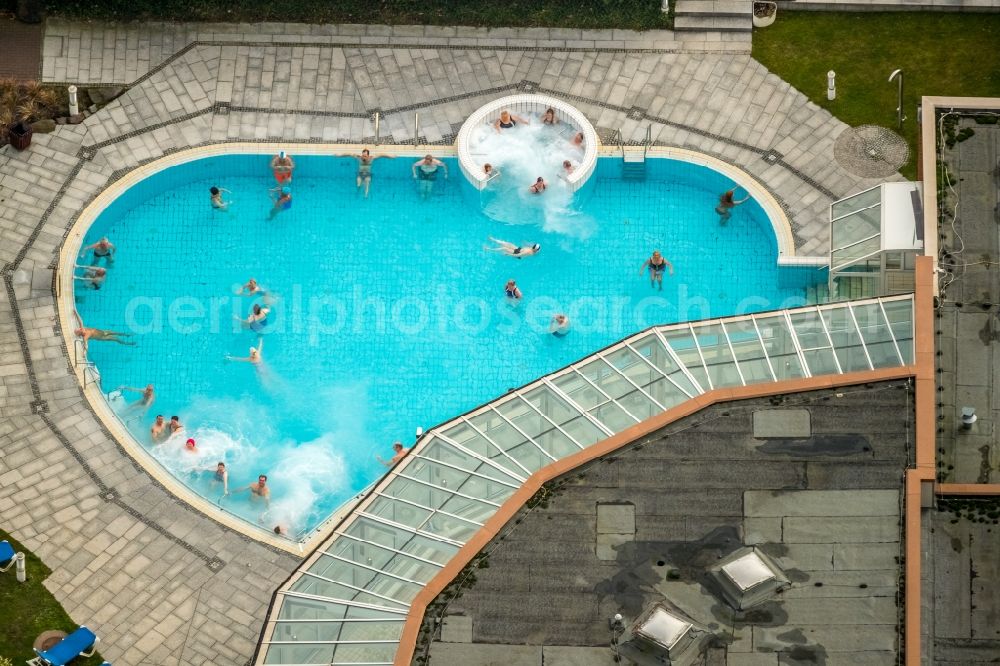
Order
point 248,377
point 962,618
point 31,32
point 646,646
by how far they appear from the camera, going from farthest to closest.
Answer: point 31,32, point 248,377, point 962,618, point 646,646

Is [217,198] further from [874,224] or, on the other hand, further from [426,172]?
[874,224]

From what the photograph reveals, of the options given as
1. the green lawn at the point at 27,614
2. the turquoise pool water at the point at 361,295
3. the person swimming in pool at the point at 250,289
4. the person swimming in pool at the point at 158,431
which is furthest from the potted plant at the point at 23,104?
the green lawn at the point at 27,614

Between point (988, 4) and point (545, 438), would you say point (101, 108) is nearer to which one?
point (545, 438)

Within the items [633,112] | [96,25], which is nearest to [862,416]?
[633,112]

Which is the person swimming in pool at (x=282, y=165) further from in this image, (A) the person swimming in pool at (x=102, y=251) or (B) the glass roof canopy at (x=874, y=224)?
(B) the glass roof canopy at (x=874, y=224)

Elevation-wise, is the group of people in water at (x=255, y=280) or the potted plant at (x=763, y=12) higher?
the potted plant at (x=763, y=12)

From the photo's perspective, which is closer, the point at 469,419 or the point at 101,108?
the point at 469,419
